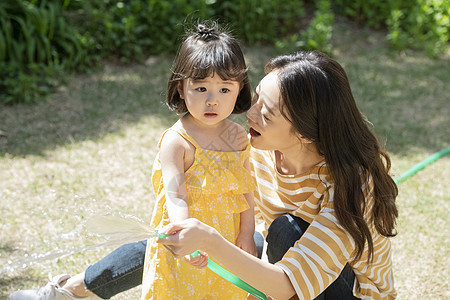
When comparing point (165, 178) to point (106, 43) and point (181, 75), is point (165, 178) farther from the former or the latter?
point (106, 43)

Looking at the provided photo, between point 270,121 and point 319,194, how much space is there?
0.31 metres

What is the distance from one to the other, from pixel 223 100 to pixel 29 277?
4.34ft

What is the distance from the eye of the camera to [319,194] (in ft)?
6.18

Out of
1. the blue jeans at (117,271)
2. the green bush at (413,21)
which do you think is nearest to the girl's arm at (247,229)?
the blue jeans at (117,271)

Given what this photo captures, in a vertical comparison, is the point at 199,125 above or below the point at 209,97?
below

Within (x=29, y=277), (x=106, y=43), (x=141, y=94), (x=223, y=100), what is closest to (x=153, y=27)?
(x=106, y=43)

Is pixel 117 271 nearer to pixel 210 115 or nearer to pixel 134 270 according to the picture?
pixel 134 270

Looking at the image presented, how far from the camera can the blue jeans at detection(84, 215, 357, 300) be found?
1.96 meters

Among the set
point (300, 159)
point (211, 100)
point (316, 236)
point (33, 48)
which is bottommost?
Result: point (33, 48)

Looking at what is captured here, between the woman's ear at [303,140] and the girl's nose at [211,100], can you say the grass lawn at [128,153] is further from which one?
the girl's nose at [211,100]

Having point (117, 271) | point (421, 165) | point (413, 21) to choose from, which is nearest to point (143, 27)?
point (413, 21)

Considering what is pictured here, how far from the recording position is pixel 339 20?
Answer: 19.9 feet

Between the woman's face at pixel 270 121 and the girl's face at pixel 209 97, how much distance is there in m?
0.09

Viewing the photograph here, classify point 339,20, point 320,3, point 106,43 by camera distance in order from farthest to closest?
1. point 339,20
2. point 320,3
3. point 106,43
